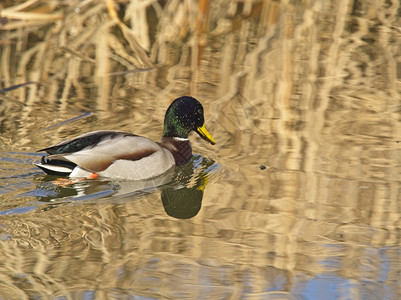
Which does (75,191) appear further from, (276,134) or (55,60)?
(55,60)

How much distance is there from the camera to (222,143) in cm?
793

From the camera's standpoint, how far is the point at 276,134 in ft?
26.2

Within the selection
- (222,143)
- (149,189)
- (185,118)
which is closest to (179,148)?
(185,118)

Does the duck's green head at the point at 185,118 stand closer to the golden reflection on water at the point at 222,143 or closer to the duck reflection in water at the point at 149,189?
the golden reflection on water at the point at 222,143

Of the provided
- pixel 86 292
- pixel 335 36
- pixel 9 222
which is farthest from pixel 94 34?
pixel 86 292

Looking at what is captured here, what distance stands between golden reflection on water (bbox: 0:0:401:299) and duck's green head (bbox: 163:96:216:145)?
0.26 m

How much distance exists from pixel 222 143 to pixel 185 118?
452mm

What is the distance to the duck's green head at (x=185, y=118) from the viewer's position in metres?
7.84

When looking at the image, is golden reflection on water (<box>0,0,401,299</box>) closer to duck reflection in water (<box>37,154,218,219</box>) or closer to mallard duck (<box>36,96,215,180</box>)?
duck reflection in water (<box>37,154,218,219</box>)

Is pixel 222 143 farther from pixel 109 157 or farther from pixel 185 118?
pixel 109 157

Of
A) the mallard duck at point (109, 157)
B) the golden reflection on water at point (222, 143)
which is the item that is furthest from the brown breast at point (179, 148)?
the golden reflection on water at point (222, 143)

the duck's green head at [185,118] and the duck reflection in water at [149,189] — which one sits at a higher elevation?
the duck's green head at [185,118]

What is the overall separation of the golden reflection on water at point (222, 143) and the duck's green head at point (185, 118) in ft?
0.84

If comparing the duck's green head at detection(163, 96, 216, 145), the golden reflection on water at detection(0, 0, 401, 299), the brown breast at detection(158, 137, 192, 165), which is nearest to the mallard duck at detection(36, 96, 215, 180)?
the brown breast at detection(158, 137, 192, 165)
